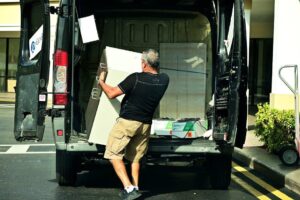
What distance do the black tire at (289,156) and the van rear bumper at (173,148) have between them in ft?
7.02

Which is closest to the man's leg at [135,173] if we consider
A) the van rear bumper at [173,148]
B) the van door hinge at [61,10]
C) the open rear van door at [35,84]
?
the van rear bumper at [173,148]

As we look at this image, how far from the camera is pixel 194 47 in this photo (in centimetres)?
824

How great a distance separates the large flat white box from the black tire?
3064 mm

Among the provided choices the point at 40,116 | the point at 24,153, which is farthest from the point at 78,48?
the point at 24,153

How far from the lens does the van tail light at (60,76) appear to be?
6504 millimetres

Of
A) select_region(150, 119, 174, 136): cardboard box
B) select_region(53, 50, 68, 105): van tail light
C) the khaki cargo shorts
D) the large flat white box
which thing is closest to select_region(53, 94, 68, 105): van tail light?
select_region(53, 50, 68, 105): van tail light

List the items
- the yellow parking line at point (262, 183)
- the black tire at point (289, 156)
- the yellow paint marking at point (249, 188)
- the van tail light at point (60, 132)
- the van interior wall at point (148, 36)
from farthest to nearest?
1. the black tire at point (289, 156)
2. the van interior wall at point (148, 36)
3. the yellow parking line at point (262, 183)
4. the yellow paint marking at point (249, 188)
5. the van tail light at point (60, 132)

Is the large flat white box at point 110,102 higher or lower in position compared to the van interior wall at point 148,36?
lower

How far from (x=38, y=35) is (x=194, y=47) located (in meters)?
2.51

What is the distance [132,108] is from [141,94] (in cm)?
19

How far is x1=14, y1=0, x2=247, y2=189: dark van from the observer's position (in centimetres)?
651

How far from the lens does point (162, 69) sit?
27.4ft

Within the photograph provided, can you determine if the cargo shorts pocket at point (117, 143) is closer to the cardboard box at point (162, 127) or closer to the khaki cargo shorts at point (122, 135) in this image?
the khaki cargo shorts at point (122, 135)

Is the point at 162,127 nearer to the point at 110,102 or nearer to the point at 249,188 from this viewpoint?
the point at 110,102
